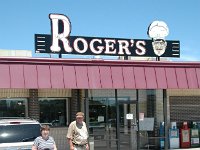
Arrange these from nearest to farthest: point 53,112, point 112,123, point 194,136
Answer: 1. point 112,123
2. point 53,112
3. point 194,136

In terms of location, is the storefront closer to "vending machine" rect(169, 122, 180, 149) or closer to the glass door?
the glass door

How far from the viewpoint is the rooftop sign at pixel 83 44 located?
739 inches

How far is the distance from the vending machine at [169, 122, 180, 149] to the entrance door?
2.36 metres

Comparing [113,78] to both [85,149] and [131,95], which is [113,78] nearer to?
[131,95]

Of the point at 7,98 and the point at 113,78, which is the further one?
the point at 7,98

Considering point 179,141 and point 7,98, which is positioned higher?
point 7,98

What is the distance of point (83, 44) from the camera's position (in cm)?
1920

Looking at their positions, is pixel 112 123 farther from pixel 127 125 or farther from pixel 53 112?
pixel 53 112

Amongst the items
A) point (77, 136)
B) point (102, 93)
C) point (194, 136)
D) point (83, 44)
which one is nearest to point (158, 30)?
point (83, 44)

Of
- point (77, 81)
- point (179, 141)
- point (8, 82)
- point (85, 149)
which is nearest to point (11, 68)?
point (8, 82)

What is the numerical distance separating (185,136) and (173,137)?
2.26 ft

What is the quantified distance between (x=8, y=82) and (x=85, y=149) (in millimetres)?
5044

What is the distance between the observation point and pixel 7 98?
19.3 meters

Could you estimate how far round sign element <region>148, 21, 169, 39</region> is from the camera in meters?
20.9
